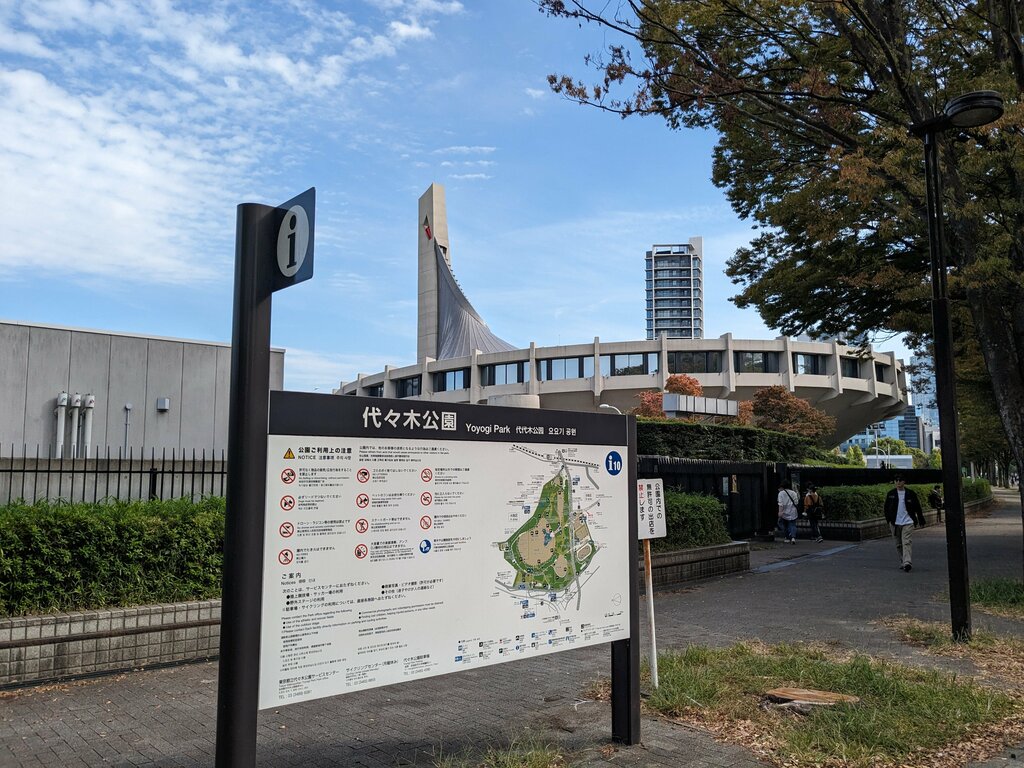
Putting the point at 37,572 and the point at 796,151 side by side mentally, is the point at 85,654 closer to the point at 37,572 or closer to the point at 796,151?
the point at 37,572

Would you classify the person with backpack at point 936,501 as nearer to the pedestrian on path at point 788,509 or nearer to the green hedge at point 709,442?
the green hedge at point 709,442

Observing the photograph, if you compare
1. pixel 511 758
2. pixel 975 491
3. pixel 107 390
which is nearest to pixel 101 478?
pixel 511 758

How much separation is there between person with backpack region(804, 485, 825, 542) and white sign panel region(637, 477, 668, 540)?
16925 millimetres

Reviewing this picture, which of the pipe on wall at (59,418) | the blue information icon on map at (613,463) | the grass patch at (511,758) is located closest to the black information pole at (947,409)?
the blue information icon on map at (613,463)

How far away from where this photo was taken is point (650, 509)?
21.6 ft

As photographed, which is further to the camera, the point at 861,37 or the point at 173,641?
the point at 861,37

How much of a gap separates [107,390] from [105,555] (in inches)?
402

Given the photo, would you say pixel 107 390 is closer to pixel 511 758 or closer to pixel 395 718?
pixel 395 718

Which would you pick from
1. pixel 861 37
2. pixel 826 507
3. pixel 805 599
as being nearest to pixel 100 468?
pixel 805 599

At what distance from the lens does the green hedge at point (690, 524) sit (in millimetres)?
13242

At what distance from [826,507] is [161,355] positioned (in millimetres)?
18087

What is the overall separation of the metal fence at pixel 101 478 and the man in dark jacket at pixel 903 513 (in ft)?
38.0

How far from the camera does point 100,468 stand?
31.8 ft

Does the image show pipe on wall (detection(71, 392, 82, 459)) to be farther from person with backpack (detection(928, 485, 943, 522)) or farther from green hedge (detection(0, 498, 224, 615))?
person with backpack (detection(928, 485, 943, 522))
